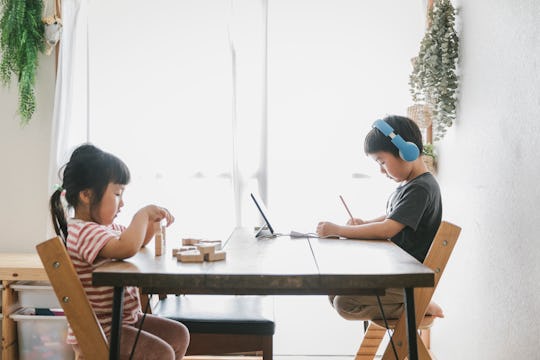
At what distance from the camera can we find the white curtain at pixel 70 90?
121 inches

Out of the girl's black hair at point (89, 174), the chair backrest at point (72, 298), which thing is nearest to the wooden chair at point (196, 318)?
the chair backrest at point (72, 298)

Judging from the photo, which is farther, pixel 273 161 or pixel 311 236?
pixel 273 161

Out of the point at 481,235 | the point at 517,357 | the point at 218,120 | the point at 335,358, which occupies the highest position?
the point at 218,120

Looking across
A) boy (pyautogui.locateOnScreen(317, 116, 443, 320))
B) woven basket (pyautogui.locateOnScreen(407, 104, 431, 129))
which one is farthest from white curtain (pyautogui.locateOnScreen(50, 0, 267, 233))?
boy (pyautogui.locateOnScreen(317, 116, 443, 320))

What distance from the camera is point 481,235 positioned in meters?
2.22

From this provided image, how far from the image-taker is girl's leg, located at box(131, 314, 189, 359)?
189 centimetres

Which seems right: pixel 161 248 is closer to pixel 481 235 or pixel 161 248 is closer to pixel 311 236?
pixel 311 236

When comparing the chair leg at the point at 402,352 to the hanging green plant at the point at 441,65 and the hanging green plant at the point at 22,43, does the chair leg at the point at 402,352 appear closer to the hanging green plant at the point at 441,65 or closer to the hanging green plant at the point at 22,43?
the hanging green plant at the point at 441,65

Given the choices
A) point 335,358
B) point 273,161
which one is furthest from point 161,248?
point 335,358

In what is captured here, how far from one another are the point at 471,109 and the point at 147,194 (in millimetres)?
1844

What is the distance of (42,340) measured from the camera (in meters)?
2.78

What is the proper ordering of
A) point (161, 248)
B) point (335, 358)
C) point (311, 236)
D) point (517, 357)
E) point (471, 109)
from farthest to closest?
point (335, 358)
point (471, 109)
point (311, 236)
point (517, 357)
point (161, 248)

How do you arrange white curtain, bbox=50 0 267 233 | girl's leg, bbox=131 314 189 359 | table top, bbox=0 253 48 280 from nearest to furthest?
girl's leg, bbox=131 314 189 359 → table top, bbox=0 253 48 280 → white curtain, bbox=50 0 267 233

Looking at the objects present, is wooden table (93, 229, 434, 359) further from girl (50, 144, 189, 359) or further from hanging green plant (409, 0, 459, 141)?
hanging green plant (409, 0, 459, 141)
